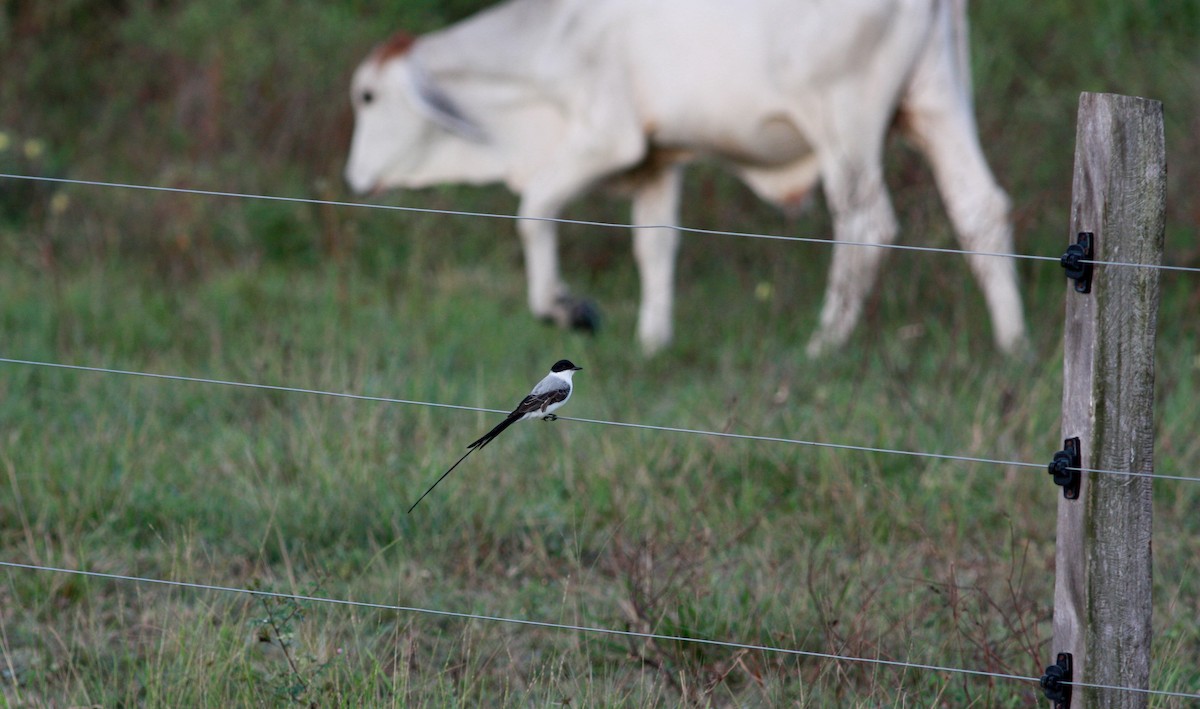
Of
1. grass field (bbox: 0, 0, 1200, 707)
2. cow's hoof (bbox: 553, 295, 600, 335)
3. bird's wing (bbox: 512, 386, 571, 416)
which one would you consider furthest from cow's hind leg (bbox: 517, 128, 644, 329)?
bird's wing (bbox: 512, 386, 571, 416)

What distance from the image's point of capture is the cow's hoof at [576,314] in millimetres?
6680

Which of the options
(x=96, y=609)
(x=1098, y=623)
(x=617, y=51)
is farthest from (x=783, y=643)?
(x=617, y=51)

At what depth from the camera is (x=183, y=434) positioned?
4.83 meters

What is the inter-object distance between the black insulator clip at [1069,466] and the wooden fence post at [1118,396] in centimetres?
1

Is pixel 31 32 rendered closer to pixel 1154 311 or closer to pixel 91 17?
pixel 91 17

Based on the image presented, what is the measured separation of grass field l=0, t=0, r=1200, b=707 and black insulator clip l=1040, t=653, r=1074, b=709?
0.46 meters

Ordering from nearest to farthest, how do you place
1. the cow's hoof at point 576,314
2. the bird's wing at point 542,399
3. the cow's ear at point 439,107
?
the bird's wing at point 542,399, the cow's hoof at point 576,314, the cow's ear at point 439,107

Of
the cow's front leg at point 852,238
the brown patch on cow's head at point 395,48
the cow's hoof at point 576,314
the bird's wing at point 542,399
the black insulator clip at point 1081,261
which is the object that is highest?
the brown patch on cow's head at point 395,48

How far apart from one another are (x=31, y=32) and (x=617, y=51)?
5.42m

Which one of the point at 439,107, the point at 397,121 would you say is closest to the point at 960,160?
the point at 439,107

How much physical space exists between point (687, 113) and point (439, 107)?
160cm

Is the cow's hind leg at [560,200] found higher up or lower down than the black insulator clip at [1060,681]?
higher up

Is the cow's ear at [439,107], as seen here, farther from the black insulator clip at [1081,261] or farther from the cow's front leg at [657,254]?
the black insulator clip at [1081,261]

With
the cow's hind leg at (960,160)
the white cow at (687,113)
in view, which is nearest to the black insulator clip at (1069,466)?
the white cow at (687,113)
